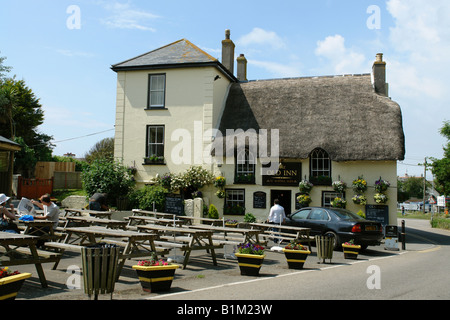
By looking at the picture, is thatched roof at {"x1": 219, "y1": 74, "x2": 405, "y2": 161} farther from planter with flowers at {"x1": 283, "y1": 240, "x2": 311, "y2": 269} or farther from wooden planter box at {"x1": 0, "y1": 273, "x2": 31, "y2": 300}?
wooden planter box at {"x1": 0, "y1": 273, "x2": 31, "y2": 300}

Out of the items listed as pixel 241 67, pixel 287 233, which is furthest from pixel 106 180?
pixel 241 67

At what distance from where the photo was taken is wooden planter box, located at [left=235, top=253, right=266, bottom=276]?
9.41 m

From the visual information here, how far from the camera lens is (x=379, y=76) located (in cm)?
2325

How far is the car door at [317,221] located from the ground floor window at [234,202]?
21.3 ft

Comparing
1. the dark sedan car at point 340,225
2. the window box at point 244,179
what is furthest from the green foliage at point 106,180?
the dark sedan car at point 340,225

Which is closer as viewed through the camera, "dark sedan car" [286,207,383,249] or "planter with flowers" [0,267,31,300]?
"planter with flowers" [0,267,31,300]

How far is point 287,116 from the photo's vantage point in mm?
22859

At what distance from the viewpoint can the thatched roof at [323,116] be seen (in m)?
20.4

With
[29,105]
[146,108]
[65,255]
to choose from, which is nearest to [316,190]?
[146,108]

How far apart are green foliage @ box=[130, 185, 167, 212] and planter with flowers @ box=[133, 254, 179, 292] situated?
1333cm

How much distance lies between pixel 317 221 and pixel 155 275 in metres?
9.20

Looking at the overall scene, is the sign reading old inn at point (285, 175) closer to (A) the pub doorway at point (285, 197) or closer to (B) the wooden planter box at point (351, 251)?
(A) the pub doorway at point (285, 197)

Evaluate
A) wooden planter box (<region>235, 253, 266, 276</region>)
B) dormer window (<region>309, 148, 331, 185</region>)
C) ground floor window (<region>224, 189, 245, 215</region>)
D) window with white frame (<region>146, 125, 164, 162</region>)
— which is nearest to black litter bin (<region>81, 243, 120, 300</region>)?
wooden planter box (<region>235, 253, 266, 276</region>)
